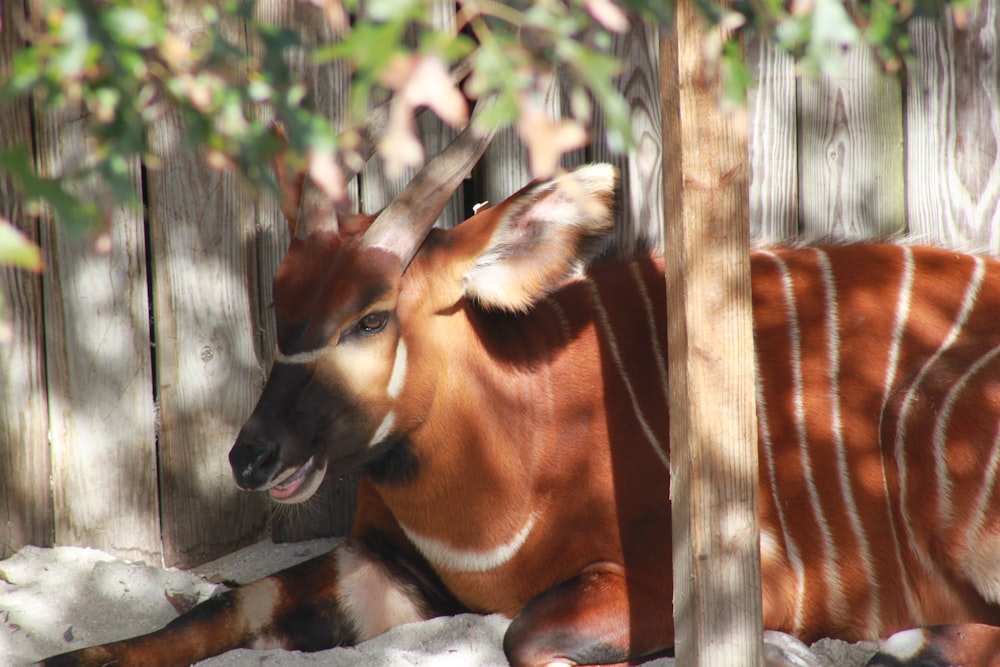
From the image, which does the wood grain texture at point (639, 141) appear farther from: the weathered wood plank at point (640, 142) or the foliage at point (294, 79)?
the foliage at point (294, 79)

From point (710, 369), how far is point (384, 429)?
872 millimetres

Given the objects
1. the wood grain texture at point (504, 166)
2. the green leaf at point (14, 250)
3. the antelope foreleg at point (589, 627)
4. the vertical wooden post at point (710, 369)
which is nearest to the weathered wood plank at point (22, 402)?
the wood grain texture at point (504, 166)

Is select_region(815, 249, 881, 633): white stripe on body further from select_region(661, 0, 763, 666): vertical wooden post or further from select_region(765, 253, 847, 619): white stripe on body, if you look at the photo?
select_region(661, 0, 763, 666): vertical wooden post

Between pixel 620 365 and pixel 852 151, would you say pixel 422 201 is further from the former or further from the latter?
pixel 852 151

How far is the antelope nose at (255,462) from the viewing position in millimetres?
2607

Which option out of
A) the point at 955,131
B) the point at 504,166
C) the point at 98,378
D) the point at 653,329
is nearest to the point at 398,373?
the point at 653,329

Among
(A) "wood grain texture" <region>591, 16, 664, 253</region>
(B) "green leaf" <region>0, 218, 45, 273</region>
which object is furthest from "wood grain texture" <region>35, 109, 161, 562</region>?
(B) "green leaf" <region>0, 218, 45, 273</region>

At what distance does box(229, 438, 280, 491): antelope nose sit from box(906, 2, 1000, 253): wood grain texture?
2076 millimetres

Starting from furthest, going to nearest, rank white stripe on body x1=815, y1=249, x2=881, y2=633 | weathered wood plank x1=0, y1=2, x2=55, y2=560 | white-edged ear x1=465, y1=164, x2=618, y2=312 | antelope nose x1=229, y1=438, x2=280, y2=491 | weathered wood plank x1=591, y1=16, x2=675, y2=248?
1. weathered wood plank x1=591, y1=16, x2=675, y2=248
2. weathered wood plank x1=0, y1=2, x2=55, y2=560
3. white stripe on body x1=815, y1=249, x2=881, y2=633
4. white-edged ear x1=465, y1=164, x2=618, y2=312
5. antelope nose x1=229, y1=438, x2=280, y2=491

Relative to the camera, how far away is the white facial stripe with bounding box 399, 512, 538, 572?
116 inches

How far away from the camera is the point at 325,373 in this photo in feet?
8.89

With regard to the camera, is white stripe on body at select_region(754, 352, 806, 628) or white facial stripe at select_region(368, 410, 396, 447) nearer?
white facial stripe at select_region(368, 410, 396, 447)

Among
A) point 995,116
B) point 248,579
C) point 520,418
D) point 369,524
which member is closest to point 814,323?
point 520,418

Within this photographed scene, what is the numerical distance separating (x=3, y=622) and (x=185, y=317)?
93 cm
